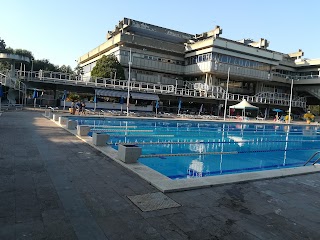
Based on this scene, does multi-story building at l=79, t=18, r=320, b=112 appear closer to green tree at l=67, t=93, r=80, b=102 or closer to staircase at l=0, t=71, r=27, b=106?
green tree at l=67, t=93, r=80, b=102

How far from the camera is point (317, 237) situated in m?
3.87

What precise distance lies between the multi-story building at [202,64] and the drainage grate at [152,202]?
34.6m

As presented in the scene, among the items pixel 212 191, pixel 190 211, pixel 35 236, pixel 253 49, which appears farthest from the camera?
pixel 253 49

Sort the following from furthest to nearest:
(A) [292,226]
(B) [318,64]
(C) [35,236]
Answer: (B) [318,64] → (A) [292,226] → (C) [35,236]

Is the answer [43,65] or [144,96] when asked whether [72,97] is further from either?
[43,65]

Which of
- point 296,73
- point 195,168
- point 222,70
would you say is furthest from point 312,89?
point 195,168

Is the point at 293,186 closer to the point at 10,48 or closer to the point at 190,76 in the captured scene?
the point at 190,76

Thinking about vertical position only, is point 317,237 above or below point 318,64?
below

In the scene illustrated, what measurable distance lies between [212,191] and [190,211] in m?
1.34

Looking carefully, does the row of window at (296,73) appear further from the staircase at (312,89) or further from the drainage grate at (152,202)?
the drainage grate at (152,202)

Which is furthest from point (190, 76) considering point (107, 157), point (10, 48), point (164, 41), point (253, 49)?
point (107, 157)

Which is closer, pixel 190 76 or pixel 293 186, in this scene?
pixel 293 186

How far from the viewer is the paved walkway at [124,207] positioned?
11.8ft

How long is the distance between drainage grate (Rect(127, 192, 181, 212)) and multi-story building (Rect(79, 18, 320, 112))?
34.6m
